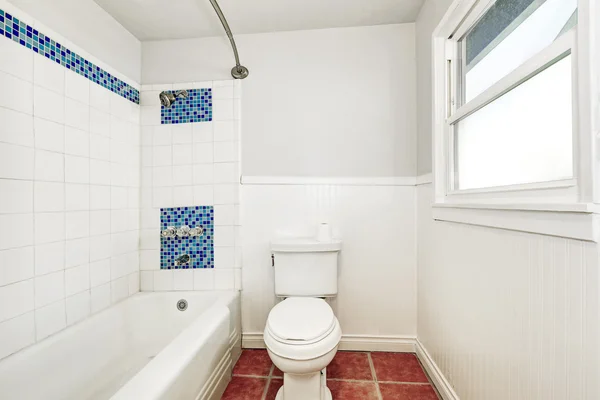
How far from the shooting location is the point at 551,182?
2.77 feet

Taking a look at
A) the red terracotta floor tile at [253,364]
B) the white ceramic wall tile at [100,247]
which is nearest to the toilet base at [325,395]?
the red terracotta floor tile at [253,364]

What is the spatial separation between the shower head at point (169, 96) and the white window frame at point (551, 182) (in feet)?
5.16

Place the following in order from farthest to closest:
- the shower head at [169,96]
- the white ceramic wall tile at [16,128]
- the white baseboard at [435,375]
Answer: the shower head at [169,96] < the white baseboard at [435,375] < the white ceramic wall tile at [16,128]

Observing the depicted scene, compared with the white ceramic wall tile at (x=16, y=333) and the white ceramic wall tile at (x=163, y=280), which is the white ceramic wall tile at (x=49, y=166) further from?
the white ceramic wall tile at (x=163, y=280)

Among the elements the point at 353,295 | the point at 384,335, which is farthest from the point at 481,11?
the point at 384,335

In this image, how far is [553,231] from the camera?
0.77 meters

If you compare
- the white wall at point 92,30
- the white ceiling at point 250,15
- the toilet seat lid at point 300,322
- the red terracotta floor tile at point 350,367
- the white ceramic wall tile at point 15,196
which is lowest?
the red terracotta floor tile at point 350,367

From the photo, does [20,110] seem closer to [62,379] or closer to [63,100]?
[63,100]

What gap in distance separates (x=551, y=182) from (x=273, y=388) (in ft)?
5.06

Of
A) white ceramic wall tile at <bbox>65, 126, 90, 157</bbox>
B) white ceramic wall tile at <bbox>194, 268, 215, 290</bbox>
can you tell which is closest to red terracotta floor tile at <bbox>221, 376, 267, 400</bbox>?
white ceramic wall tile at <bbox>194, 268, 215, 290</bbox>

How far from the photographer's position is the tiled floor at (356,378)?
A: 154 centimetres

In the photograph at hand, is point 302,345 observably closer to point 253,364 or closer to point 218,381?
point 218,381

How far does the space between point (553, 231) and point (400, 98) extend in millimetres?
1387

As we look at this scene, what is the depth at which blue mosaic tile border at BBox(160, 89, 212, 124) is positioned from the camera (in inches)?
80.5
